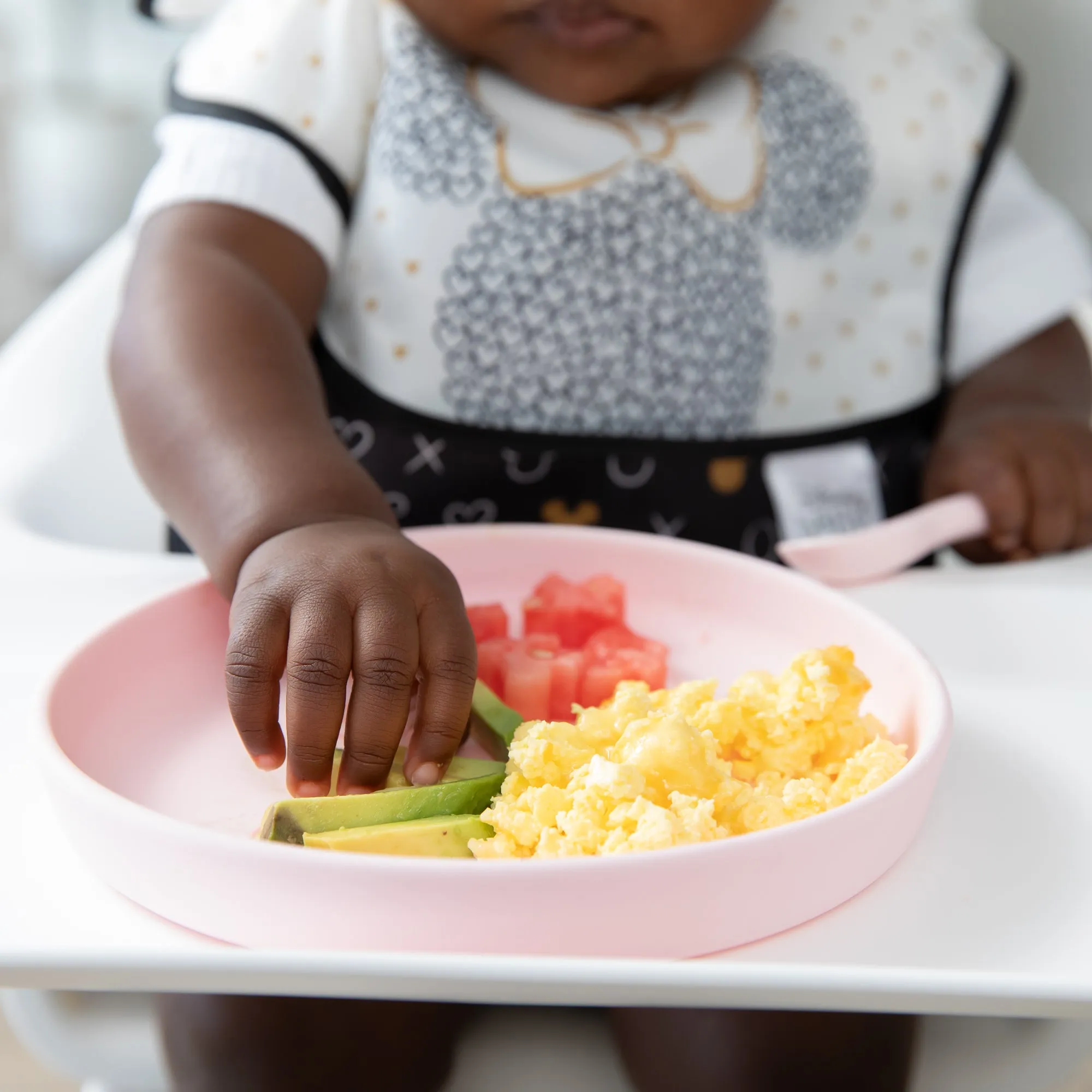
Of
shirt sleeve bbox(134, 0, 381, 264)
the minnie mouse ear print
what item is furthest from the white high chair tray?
the minnie mouse ear print

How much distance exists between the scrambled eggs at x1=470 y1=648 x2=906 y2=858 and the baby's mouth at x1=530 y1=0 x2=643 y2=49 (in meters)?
0.42

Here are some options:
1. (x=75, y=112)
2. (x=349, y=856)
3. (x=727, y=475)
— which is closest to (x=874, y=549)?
(x=727, y=475)

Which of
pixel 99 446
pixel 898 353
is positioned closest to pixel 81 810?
pixel 99 446

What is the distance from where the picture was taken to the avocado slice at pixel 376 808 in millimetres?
370

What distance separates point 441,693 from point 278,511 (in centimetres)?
12

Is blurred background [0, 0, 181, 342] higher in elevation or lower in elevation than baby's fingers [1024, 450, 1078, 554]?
lower

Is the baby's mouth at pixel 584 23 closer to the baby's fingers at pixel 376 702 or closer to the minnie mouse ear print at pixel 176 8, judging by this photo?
the minnie mouse ear print at pixel 176 8

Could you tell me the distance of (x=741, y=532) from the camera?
32.2 inches

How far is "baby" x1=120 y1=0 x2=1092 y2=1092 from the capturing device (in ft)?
2.33

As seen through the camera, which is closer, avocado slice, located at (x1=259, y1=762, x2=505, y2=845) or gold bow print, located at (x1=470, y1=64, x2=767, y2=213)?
avocado slice, located at (x1=259, y1=762, x2=505, y2=845)

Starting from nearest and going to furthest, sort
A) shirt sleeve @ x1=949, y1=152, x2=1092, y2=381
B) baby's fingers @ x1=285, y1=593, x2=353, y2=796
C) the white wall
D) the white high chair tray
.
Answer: the white high chair tray → baby's fingers @ x1=285, y1=593, x2=353, y2=796 → shirt sleeve @ x1=949, y1=152, x2=1092, y2=381 → the white wall

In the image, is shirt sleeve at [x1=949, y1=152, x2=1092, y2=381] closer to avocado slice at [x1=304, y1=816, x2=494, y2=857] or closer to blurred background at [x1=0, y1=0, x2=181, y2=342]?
avocado slice at [x1=304, y1=816, x2=494, y2=857]

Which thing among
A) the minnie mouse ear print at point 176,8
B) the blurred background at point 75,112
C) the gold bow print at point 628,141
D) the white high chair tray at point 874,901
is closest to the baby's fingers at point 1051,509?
the white high chair tray at point 874,901

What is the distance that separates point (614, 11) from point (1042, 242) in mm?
347
